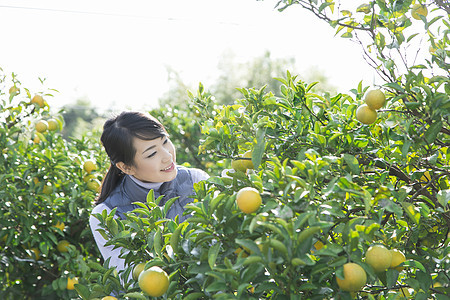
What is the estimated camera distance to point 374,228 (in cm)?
97

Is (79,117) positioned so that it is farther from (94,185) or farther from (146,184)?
(146,184)

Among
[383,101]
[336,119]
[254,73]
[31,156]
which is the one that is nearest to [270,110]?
[336,119]

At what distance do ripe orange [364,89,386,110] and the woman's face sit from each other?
3.16 ft

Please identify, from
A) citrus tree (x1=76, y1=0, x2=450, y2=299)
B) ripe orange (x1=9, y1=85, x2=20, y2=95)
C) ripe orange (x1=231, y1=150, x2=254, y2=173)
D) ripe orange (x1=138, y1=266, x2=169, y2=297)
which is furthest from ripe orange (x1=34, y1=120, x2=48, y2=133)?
ripe orange (x1=138, y1=266, x2=169, y2=297)

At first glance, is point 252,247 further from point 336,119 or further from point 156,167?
point 156,167

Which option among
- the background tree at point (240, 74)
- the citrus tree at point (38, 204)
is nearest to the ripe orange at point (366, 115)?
the citrus tree at point (38, 204)

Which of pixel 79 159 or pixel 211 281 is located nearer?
pixel 211 281

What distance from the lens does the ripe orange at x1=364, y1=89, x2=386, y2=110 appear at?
1.21m

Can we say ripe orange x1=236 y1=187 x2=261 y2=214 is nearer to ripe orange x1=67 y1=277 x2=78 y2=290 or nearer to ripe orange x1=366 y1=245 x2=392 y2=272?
ripe orange x1=366 y1=245 x2=392 y2=272

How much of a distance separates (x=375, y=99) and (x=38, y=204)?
1.99 metres

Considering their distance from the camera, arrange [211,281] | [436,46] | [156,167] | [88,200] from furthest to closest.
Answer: [88,200] < [156,167] < [436,46] < [211,281]

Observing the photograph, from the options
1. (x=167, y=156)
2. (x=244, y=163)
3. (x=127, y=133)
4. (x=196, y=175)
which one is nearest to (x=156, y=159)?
(x=167, y=156)

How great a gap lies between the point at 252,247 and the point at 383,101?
523 mm

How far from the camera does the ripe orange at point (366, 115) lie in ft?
4.01
